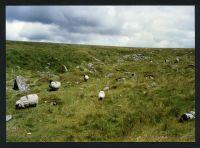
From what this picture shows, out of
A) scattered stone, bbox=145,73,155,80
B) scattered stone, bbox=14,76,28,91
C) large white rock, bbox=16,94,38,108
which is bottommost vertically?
large white rock, bbox=16,94,38,108

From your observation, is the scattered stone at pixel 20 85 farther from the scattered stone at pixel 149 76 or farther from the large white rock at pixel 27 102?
the scattered stone at pixel 149 76

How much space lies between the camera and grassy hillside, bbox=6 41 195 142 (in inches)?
443

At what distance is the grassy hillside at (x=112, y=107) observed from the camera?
36.9 feet

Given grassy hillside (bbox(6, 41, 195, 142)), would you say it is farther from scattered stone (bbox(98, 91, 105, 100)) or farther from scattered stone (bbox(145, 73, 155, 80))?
scattered stone (bbox(98, 91, 105, 100))

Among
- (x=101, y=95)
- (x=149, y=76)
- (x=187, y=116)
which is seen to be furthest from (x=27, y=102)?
(x=149, y=76)

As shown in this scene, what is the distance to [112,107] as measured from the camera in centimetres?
1372

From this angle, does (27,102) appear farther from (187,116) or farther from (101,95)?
(187,116)

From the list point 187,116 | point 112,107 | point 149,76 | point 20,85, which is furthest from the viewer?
point 149,76

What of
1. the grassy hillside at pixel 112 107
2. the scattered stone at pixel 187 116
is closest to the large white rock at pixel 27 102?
the grassy hillside at pixel 112 107

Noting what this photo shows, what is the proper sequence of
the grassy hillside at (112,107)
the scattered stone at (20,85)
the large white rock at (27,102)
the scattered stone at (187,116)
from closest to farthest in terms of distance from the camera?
the grassy hillside at (112,107) → the scattered stone at (187,116) → the large white rock at (27,102) → the scattered stone at (20,85)

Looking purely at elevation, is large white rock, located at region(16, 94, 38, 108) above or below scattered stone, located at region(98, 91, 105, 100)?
below

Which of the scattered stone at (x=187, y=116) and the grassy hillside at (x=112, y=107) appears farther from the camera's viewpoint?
the scattered stone at (x=187, y=116)

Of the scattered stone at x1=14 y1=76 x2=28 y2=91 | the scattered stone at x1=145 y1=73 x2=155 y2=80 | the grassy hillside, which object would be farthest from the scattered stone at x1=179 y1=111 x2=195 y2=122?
the scattered stone at x1=14 y1=76 x2=28 y2=91

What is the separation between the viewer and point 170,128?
11.4 meters
